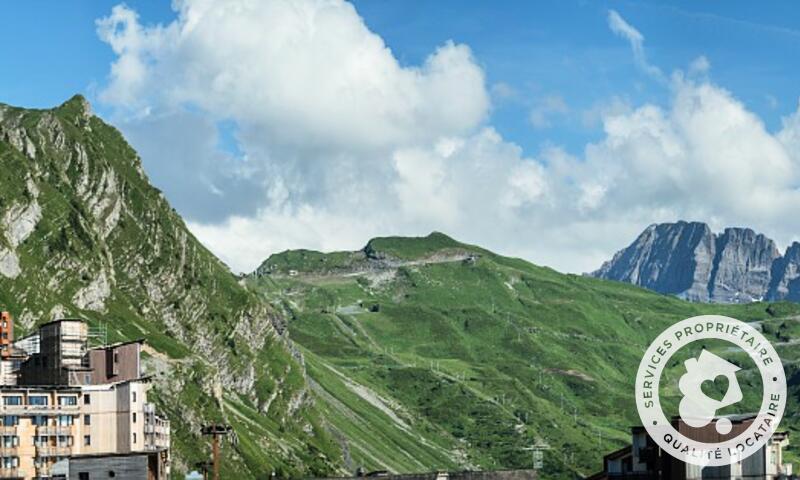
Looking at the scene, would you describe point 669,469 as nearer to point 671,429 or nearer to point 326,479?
point 671,429

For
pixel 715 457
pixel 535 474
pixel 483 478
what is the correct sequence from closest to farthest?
pixel 715 457, pixel 483 478, pixel 535 474

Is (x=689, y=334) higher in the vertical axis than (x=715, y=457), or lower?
higher

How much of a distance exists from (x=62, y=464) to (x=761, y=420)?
8245 cm

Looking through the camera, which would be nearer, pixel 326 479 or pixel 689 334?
pixel 689 334

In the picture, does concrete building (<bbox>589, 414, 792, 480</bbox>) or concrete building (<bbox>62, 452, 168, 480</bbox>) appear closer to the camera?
concrete building (<bbox>589, 414, 792, 480</bbox>)

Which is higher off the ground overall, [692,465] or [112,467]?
[112,467]

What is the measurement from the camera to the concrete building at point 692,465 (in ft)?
467

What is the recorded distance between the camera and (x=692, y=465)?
5645 inches

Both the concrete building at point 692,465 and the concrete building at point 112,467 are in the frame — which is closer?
the concrete building at point 692,465

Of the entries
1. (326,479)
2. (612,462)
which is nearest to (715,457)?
(612,462)

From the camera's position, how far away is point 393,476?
162750 millimetres

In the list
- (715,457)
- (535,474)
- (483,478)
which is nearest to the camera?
(715,457)

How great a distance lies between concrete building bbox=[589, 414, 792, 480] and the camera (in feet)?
467

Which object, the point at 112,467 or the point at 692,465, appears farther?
the point at 112,467
